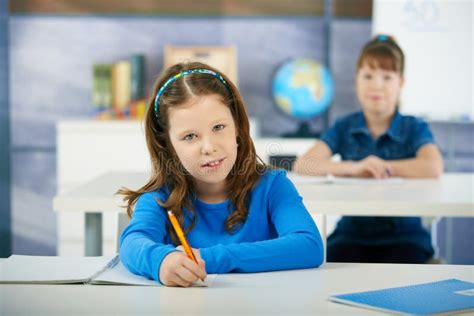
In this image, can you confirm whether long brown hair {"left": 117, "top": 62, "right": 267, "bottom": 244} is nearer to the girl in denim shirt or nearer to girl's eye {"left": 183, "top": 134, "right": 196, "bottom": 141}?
girl's eye {"left": 183, "top": 134, "right": 196, "bottom": 141}

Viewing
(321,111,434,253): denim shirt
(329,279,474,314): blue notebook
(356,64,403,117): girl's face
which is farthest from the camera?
(356,64,403,117): girl's face

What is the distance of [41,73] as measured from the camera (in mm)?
4922

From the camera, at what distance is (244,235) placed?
5.56 feet

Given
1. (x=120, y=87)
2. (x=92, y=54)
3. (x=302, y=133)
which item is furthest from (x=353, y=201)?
(x=92, y=54)

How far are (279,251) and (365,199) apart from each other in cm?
89

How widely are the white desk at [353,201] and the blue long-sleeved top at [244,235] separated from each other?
53 cm

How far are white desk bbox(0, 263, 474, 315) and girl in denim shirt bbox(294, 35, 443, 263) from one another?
1262mm

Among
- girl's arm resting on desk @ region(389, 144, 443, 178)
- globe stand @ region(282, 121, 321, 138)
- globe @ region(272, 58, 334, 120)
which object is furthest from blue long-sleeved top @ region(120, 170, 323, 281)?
globe @ region(272, 58, 334, 120)

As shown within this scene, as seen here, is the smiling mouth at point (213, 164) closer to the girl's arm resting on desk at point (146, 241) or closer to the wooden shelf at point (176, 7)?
the girl's arm resting on desk at point (146, 241)

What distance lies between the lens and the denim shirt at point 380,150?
268 cm

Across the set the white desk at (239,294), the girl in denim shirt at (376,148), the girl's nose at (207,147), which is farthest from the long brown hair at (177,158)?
A: the girl in denim shirt at (376,148)

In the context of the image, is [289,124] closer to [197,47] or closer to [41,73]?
[197,47]

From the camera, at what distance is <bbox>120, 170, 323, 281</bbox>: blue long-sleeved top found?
1.41 meters

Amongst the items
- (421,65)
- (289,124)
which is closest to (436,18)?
(421,65)
